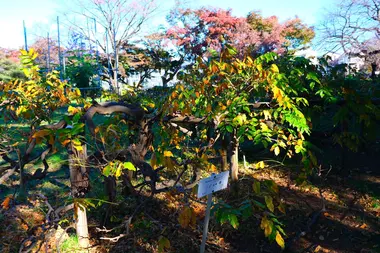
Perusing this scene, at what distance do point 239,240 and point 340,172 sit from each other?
264cm

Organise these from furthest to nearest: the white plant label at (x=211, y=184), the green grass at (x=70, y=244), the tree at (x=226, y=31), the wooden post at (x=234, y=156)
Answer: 1. the tree at (x=226, y=31)
2. the wooden post at (x=234, y=156)
3. the green grass at (x=70, y=244)
4. the white plant label at (x=211, y=184)

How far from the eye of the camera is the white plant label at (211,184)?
192cm

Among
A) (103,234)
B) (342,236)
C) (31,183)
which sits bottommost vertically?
(342,236)

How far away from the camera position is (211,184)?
2010mm

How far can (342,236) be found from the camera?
3.26 meters

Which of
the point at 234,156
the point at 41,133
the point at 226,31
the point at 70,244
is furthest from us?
the point at 226,31

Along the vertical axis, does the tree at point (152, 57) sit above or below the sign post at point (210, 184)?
above

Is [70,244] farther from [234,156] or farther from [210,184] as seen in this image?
[234,156]

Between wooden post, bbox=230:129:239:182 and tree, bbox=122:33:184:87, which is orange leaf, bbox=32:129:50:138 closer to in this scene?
wooden post, bbox=230:129:239:182

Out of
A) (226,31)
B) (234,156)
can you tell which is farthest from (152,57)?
(234,156)

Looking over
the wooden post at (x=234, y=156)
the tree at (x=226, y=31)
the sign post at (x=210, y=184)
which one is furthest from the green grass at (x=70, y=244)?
the tree at (x=226, y=31)

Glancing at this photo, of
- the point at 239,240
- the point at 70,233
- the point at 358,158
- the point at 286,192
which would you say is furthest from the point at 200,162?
the point at 358,158

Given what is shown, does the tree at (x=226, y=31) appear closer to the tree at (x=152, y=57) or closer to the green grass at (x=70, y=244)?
the tree at (x=152, y=57)

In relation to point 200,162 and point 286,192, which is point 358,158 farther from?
point 200,162
